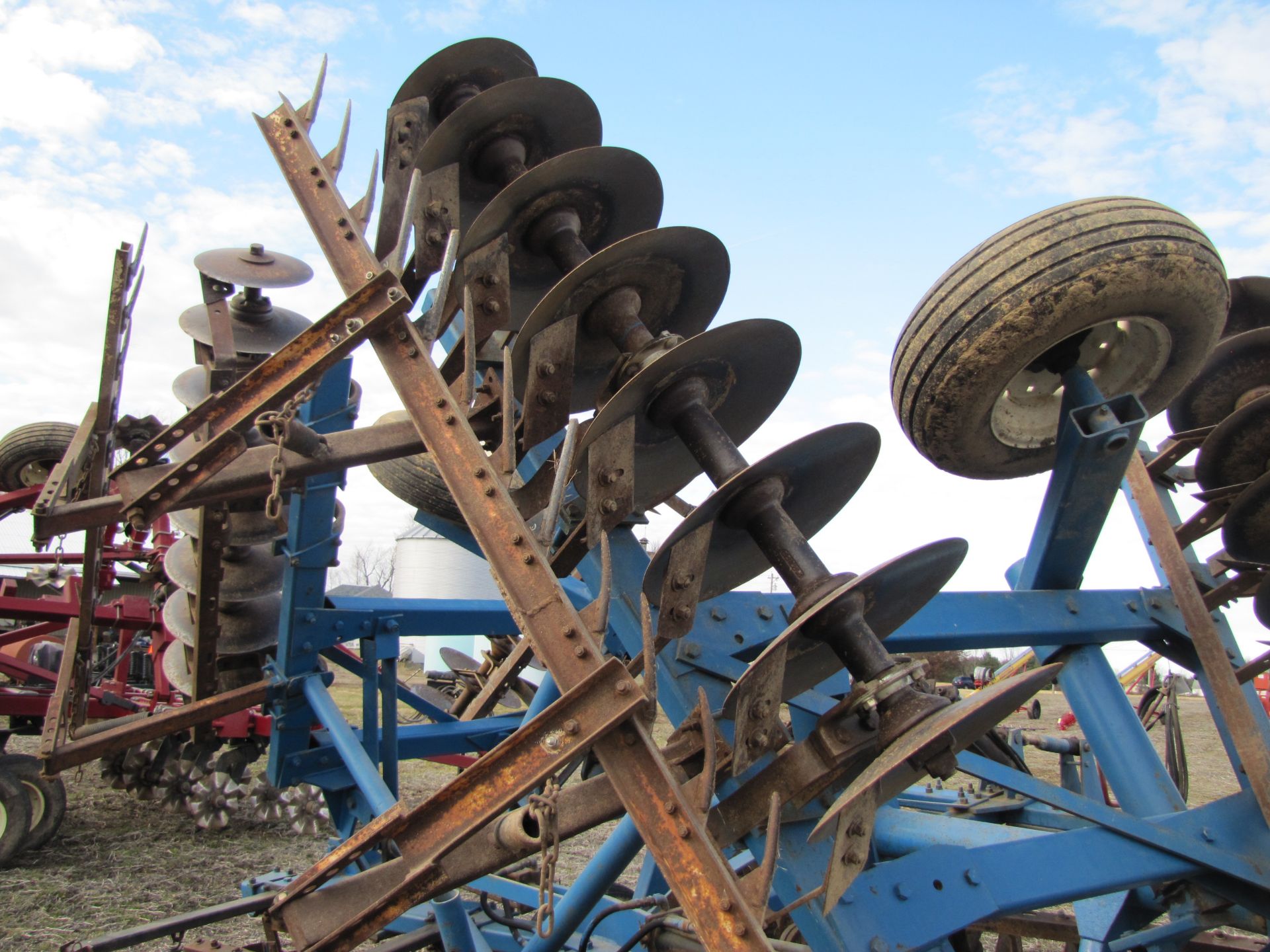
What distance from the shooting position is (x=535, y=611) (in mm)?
2109

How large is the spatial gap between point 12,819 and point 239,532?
4.07 metres

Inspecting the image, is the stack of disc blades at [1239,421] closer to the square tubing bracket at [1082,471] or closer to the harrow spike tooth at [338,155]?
the square tubing bracket at [1082,471]

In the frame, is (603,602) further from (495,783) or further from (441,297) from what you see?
(441,297)

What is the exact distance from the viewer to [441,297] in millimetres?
2611

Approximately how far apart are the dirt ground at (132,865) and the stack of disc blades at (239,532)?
2.70 ft

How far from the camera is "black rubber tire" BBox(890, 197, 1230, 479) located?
2.60 m

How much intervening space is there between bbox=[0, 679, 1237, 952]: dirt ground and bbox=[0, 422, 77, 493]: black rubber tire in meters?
3.00

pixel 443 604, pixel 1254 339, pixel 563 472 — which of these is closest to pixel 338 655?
pixel 443 604

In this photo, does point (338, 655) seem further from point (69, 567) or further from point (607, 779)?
point (69, 567)

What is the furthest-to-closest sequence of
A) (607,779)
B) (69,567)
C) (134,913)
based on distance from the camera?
(69,567), (134,913), (607,779)

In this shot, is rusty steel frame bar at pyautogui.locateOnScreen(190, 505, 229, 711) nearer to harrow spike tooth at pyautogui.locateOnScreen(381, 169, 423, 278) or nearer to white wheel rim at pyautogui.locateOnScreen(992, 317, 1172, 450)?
harrow spike tooth at pyautogui.locateOnScreen(381, 169, 423, 278)

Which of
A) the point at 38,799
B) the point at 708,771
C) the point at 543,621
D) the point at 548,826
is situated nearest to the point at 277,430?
the point at 543,621

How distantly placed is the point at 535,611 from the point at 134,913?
503 centimetres

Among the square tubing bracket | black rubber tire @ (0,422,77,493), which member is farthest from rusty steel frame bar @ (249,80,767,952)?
black rubber tire @ (0,422,77,493)
